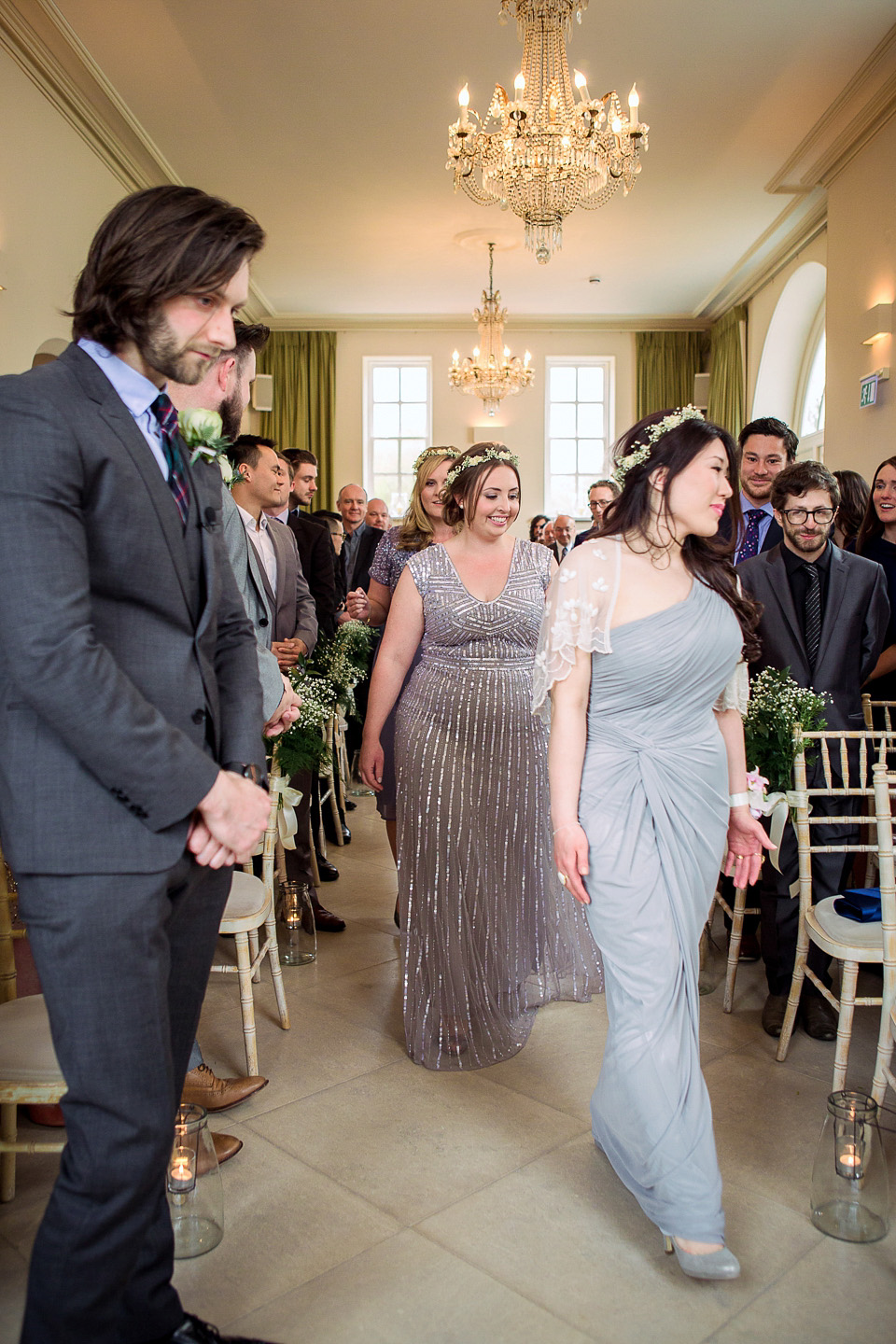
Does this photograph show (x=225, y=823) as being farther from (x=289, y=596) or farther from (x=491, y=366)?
(x=491, y=366)

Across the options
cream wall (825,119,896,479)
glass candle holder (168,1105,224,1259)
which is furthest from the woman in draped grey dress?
cream wall (825,119,896,479)

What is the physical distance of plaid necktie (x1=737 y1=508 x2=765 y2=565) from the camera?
4.50 m

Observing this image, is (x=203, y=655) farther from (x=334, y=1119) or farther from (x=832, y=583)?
(x=832, y=583)

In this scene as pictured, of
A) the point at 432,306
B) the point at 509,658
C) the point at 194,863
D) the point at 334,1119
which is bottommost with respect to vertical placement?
the point at 334,1119

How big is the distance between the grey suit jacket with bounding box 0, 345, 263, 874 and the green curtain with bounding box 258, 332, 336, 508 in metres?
11.9

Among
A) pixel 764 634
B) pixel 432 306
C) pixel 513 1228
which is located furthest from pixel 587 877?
pixel 432 306

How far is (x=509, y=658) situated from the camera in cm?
343

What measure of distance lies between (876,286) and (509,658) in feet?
17.5

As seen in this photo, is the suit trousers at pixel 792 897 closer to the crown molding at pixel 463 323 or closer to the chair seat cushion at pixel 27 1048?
the chair seat cushion at pixel 27 1048

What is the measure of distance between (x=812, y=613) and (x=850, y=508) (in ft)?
5.57

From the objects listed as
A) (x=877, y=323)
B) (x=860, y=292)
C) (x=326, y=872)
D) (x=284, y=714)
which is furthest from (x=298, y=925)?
(x=860, y=292)

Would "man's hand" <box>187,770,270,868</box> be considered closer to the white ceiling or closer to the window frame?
the white ceiling

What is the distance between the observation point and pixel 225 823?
1.51 m

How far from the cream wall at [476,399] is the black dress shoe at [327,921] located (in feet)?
30.4
